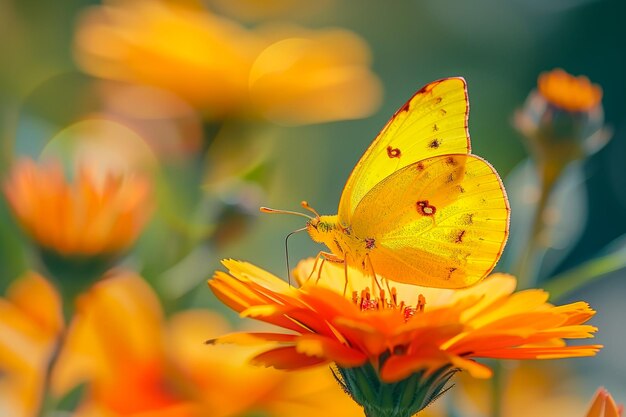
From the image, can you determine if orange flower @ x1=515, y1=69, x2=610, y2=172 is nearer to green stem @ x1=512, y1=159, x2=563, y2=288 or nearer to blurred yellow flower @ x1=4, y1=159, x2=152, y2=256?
green stem @ x1=512, y1=159, x2=563, y2=288

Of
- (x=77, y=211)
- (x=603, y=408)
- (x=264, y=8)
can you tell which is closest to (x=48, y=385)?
(x=77, y=211)

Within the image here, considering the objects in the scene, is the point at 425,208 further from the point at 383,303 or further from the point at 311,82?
the point at 311,82

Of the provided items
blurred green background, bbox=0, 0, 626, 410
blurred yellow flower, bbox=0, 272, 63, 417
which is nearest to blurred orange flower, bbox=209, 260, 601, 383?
blurred yellow flower, bbox=0, 272, 63, 417

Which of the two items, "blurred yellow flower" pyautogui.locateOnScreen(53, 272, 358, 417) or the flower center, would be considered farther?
"blurred yellow flower" pyautogui.locateOnScreen(53, 272, 358, 417)

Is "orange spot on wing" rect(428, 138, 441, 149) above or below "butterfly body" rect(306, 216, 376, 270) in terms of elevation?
above

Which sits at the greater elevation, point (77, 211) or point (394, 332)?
point (394, 332)

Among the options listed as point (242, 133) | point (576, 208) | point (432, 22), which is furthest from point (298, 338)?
point (432, 22)

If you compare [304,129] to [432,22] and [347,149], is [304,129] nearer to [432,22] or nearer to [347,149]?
[347,149]
